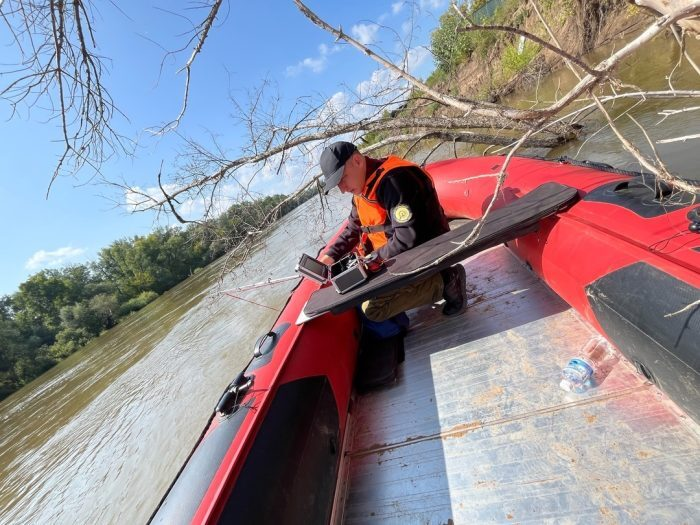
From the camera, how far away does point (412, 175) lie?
2264 millimetres

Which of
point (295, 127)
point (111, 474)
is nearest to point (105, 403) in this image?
point (111, 474)

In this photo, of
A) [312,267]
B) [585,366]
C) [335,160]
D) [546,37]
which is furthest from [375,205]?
[546,37]

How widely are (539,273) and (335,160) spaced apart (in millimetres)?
1426

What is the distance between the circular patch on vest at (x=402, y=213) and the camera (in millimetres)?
2256

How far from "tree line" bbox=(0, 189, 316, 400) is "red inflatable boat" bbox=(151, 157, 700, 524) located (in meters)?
14.9

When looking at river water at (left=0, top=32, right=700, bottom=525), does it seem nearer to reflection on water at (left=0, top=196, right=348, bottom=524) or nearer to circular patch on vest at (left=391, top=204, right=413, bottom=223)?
reflection on water at (left=0, top=196, right=348, bottom=524)

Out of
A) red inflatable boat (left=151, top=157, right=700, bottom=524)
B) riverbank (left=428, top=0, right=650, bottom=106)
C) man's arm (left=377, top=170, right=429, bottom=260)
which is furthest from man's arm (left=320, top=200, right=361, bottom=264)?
riverbank (left=428, top=0, right=650, bottom=106)

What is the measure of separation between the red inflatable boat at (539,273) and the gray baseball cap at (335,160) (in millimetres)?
875

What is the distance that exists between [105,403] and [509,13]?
17.2 metres

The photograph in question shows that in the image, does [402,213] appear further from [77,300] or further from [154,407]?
[77,300]

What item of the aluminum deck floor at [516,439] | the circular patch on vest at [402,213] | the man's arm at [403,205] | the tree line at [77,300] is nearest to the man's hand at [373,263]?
the man's arm at [403,205]

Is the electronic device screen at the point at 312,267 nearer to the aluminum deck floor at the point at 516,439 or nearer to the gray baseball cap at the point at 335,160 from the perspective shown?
the gray baseball cap at the point at 335,160

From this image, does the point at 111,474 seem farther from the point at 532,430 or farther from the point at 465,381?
the point at 532,430

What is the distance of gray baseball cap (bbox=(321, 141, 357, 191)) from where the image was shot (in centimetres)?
228
